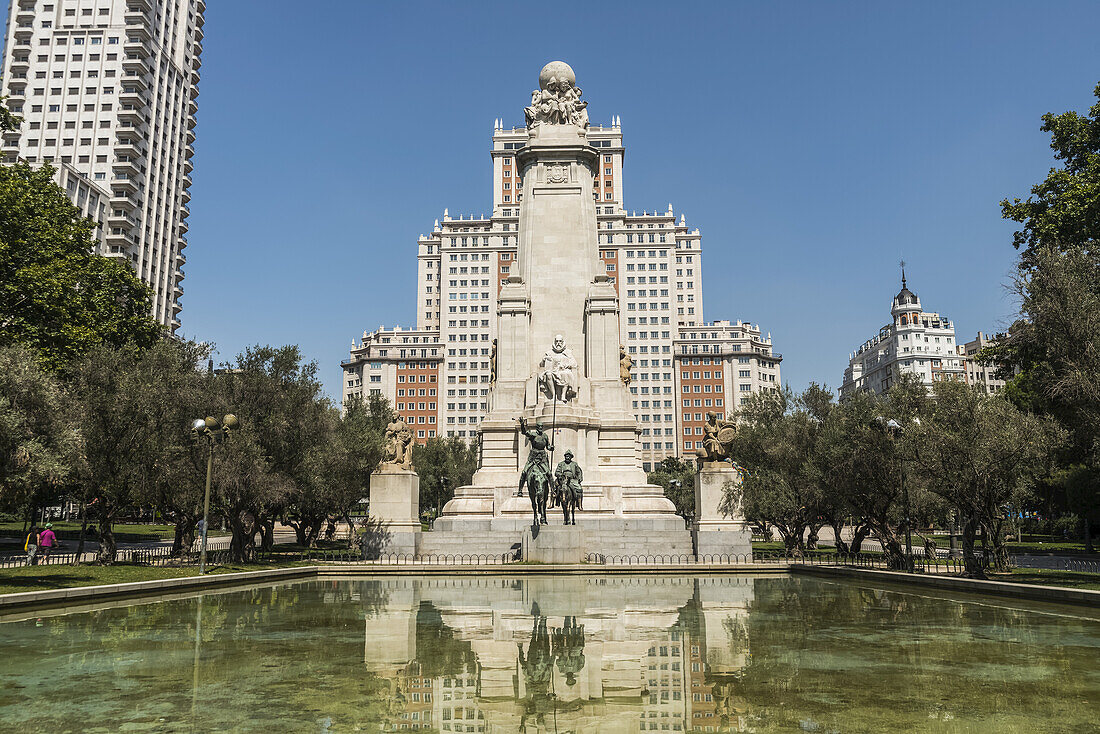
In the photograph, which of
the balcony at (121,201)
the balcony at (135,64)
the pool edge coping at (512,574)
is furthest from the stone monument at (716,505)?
the balcony at (135,64)

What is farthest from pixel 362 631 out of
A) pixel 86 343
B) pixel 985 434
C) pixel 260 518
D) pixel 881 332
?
pixel 881 332

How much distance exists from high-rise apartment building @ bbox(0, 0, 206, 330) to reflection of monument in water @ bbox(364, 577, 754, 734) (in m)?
84.7

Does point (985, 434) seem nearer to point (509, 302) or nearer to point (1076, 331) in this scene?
→ point (1076, 331)

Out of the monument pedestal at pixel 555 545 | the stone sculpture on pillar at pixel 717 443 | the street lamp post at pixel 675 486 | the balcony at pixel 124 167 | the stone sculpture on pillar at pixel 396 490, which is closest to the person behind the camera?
the monument pedestal at pixel 555 545

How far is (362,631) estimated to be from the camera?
12.3 m

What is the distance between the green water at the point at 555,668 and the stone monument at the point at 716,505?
47.7 feet

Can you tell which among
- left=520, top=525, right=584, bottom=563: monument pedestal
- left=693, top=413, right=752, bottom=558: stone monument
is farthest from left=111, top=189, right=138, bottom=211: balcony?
left=520, top=525, right=584, bottom=563: monument pedestal

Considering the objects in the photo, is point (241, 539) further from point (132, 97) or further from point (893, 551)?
point (132, 97)

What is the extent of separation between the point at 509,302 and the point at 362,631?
89.3 feet

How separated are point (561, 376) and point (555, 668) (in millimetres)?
26412

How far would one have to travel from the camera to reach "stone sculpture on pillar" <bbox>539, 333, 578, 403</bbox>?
3553 centimetres

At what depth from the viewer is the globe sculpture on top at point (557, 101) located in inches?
1666

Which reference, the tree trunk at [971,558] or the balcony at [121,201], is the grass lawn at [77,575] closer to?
the tree trunk at [971,558]

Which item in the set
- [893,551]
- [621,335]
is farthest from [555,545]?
[621,335]
